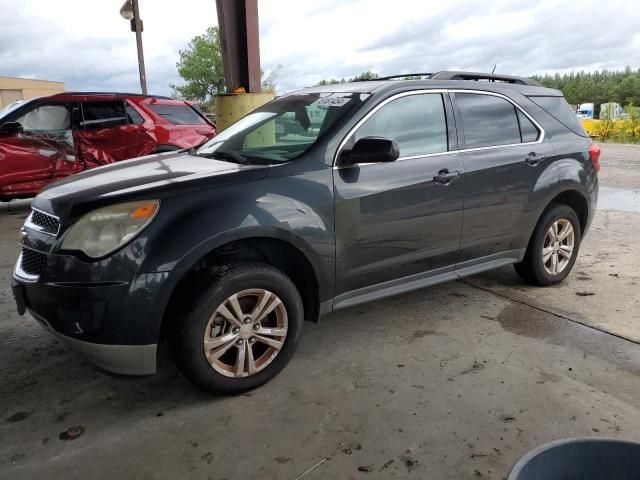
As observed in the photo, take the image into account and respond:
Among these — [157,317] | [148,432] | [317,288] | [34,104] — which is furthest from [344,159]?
[34,104]

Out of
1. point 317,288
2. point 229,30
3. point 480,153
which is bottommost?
point 317,288

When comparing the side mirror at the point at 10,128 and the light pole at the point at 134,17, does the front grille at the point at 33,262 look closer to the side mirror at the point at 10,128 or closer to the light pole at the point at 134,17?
the side mirror at the point at 10,128

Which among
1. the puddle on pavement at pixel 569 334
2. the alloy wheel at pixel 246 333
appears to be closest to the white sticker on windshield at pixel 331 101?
the alloy wheel at pixel 246 333

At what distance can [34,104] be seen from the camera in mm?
7227

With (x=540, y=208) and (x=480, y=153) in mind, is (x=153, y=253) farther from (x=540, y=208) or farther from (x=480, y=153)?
(x=540, y=208)

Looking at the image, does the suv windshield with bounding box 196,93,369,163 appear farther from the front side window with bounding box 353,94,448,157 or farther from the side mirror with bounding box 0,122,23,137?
the side mirror with bounding box 0,122,23,137

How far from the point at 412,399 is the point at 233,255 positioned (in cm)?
123

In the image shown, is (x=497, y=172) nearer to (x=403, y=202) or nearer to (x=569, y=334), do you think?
(x=403, y=202)

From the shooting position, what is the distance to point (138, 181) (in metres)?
2.78

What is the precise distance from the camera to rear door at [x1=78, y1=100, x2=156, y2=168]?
24.6 feet

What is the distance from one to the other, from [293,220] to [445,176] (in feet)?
3.86

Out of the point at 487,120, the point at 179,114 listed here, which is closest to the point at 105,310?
the point at 487,120

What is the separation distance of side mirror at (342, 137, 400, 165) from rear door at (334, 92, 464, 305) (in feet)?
0.22

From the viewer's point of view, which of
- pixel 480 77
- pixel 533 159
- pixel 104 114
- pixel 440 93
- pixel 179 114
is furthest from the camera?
pixel 179 114
